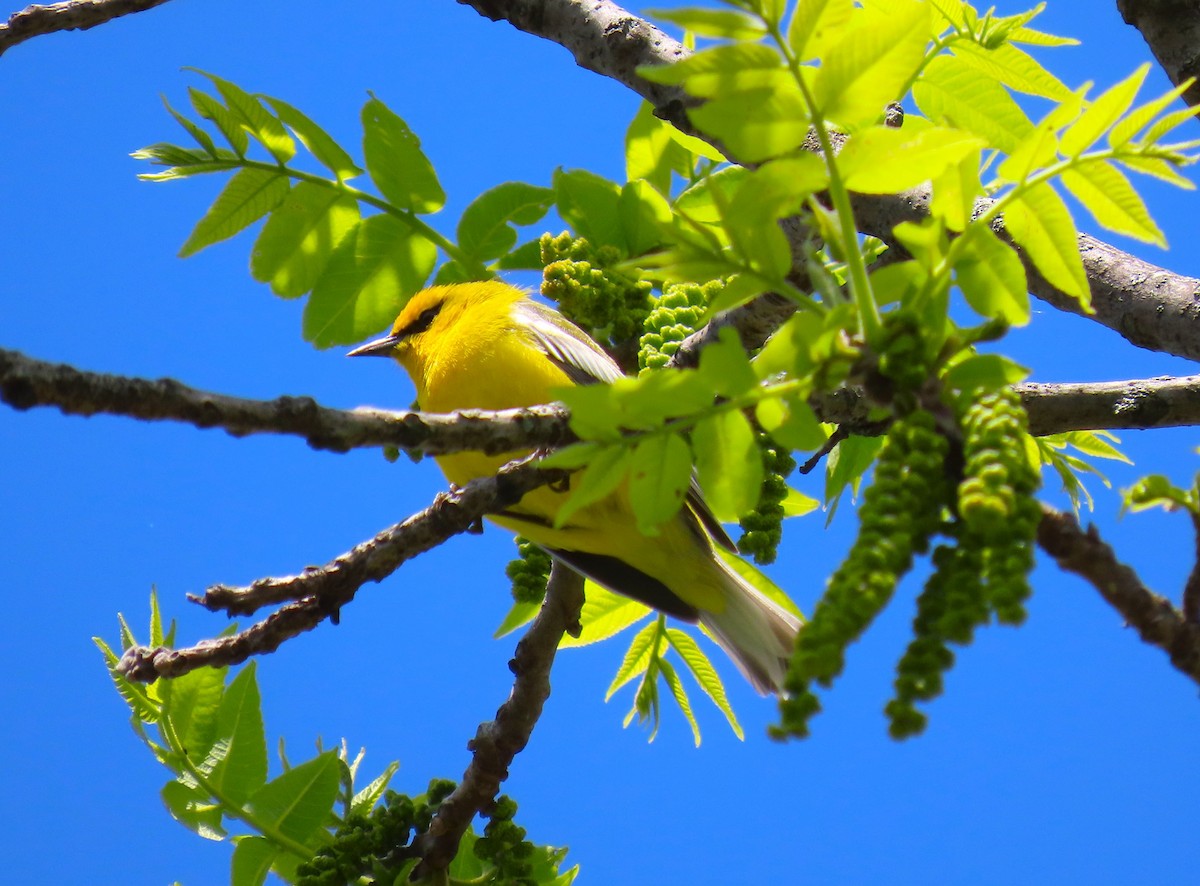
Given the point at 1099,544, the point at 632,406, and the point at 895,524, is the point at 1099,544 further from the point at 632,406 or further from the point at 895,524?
the point at 632,406

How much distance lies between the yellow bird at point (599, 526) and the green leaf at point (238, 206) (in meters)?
0.86

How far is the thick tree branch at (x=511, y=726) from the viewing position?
2742 mm

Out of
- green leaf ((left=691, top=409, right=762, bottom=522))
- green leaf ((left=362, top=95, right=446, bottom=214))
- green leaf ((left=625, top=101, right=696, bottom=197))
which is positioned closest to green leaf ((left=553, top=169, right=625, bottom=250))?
green leaf ((left=625, top=101, right=696, bottom=197))

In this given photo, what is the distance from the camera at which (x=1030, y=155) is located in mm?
1543

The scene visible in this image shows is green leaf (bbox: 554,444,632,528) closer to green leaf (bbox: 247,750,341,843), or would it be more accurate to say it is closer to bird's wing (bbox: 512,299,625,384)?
green leaf (bbox: 247,750,341,843)

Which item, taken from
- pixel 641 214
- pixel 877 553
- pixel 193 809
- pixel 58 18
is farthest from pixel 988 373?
pixel 58 18

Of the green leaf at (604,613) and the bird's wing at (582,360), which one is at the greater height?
the bird's wing at (582,360)

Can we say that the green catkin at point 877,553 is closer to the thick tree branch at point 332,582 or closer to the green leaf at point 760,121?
the green leaf at point 760,121

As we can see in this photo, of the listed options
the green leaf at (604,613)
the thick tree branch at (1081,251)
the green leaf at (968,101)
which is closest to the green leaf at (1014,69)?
the green leaf at (968,101)

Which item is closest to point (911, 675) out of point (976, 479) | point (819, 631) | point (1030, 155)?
point (819, 631)

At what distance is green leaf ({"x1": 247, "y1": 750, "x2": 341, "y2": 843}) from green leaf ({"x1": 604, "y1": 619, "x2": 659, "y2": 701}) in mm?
940

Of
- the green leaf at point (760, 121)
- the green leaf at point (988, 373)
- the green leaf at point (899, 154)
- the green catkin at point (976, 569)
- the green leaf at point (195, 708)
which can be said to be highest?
the green leaf at point (760, 121)

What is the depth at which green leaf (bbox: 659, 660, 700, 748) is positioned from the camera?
3299 mm

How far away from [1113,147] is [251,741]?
2278 mm
